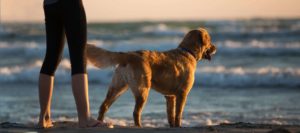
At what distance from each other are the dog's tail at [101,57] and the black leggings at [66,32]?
0.65m

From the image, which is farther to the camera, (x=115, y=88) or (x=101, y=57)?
(x=115, y=88)

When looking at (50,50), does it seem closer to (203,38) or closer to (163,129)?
(163,129)

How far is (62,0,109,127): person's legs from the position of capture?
5293mm

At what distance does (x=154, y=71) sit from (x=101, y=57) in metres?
0.55

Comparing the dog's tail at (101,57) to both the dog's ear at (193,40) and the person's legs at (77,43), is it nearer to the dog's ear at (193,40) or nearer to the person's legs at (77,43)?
the person's legs at (77,43)

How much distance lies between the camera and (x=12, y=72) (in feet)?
49.2

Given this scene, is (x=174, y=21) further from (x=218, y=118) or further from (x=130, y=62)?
(x=130, y=62)

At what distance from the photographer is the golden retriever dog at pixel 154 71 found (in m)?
6.14

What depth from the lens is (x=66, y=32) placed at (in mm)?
5355

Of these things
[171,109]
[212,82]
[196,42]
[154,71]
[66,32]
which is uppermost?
[66,32]

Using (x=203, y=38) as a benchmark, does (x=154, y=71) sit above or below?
below

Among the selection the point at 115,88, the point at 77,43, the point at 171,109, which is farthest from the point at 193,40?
the point at 77,43

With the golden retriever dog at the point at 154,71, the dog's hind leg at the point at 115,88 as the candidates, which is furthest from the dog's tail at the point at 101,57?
the dog's hind leg at the point at 115,88

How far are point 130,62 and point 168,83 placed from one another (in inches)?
20.6
